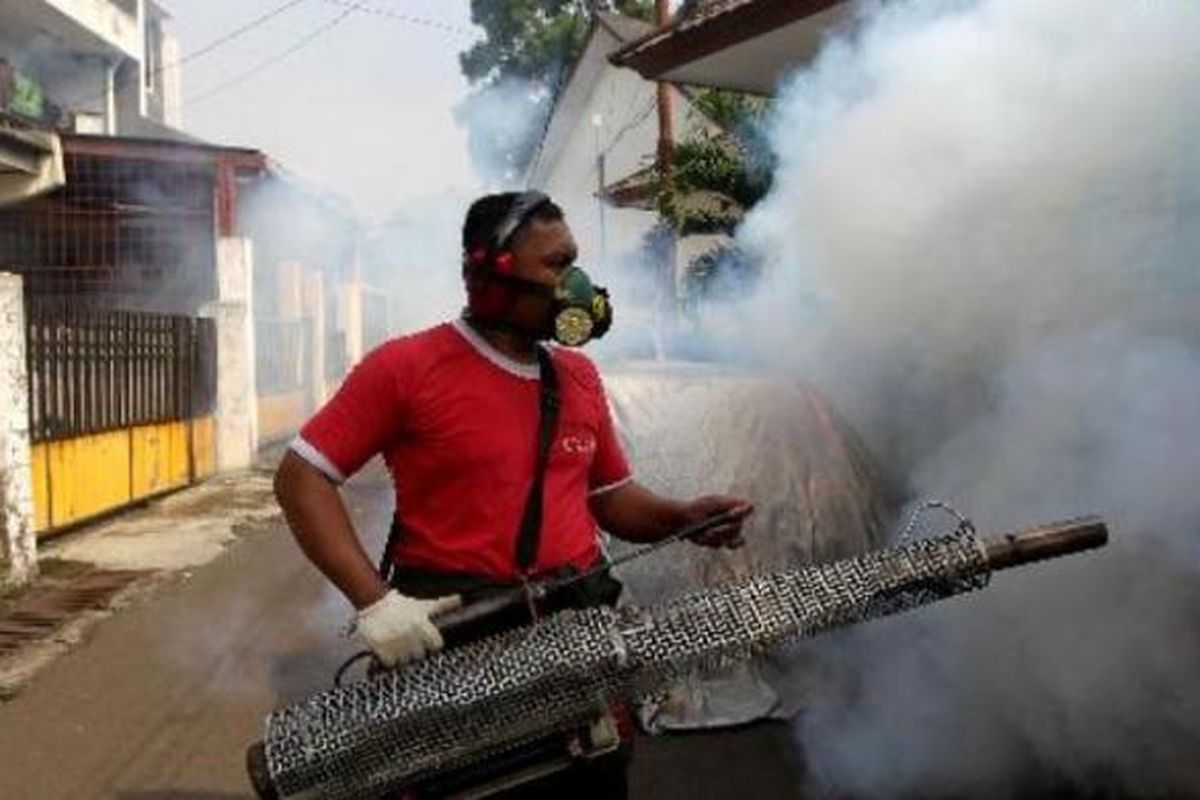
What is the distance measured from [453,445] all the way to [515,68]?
122 feet

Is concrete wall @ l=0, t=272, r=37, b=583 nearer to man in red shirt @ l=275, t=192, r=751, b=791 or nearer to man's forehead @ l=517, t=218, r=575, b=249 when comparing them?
man in red shirt @ l=275, t=192, r=751, b=791

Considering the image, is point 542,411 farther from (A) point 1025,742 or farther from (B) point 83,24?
(B) point 83,24

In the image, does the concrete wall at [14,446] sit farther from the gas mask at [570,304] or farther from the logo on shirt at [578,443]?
the gas mask at [570,304]

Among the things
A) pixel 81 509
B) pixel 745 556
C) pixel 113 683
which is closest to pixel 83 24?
pixel 81 509

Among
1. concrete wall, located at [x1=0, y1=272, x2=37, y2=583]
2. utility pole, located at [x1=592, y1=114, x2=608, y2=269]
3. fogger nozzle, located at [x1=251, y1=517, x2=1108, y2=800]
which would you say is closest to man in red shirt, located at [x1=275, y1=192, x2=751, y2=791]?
fogger nozzle, located at [x1=251, y1=517, x2=1108, y2=800]

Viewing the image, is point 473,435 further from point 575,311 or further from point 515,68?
point 515,68

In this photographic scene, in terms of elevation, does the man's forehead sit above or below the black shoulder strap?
above

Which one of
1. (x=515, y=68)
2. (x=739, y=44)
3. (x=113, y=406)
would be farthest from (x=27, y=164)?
(x=515, y=68)

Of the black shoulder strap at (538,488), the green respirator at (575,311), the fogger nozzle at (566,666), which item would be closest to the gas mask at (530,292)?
the green respirator at (575,311)

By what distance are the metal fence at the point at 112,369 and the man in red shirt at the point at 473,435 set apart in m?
7.75

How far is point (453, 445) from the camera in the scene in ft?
7.93

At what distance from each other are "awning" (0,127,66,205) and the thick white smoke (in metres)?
7.60

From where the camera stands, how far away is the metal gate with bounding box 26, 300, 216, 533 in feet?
31.5

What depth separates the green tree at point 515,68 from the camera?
36781mm
